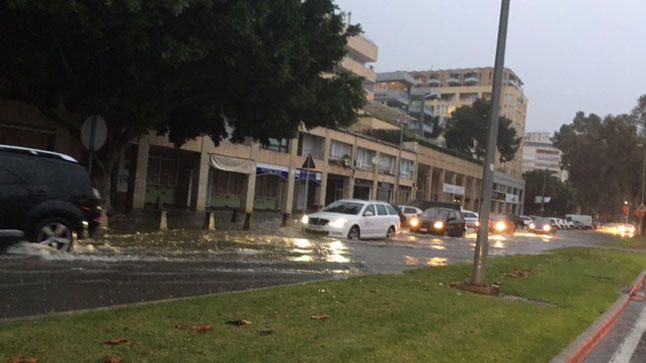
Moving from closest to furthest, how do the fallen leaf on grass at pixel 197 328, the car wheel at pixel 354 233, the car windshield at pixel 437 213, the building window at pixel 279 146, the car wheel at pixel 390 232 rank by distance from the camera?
the fallen leaf on grass at pixel 197 328 < the car wheel at pixel 354 233 < the car wheel at pixel 390 232 < the car windshield at pixel 437 213 < the building window at pixel 279 146

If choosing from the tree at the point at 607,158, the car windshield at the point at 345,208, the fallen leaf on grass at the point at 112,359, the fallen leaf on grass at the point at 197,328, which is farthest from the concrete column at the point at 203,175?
the tree at the point at 607,158

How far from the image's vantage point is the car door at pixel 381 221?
23.4m

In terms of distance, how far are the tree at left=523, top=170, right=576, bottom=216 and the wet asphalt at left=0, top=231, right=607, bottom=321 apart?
105325mm

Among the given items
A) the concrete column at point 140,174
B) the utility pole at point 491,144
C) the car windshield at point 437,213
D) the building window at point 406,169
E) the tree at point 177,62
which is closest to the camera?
the utility pole at point 491,144

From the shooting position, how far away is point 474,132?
90625 mm

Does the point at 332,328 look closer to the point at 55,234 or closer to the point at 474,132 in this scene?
the point at 55,234

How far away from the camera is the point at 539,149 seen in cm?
18375

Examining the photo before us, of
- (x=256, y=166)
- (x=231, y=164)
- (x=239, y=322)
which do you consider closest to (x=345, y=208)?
(x=231, y=164)

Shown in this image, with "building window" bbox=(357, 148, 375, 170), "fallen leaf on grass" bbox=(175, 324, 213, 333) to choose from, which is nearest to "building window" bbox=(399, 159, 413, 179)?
"building window" bbox=(357, 148, 375, 170)

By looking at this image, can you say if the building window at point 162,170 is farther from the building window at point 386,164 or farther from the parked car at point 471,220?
the building window at point 386,164

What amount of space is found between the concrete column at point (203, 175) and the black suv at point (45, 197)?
76.9 feet

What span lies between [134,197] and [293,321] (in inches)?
981

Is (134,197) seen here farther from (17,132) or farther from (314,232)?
(314,232)

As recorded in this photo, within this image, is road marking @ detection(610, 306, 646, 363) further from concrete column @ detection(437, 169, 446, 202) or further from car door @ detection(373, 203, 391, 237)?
concrete column @ detection(437, 169, 446, 202)
